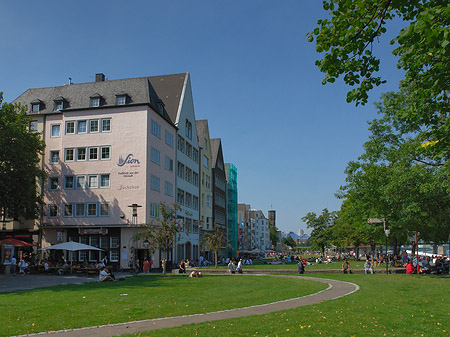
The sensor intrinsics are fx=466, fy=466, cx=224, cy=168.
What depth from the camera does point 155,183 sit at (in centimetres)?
5216

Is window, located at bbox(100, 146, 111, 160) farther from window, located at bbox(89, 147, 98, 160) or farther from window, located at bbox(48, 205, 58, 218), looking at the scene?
window, located at bbox(48, 205, 58, 218)

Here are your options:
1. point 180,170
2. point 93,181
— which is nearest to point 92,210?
point 93,181

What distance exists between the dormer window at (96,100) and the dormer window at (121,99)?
1.95 m

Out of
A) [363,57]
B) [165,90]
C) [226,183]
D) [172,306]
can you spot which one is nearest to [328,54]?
[363,57]

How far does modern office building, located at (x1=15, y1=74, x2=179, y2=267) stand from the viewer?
49219mm

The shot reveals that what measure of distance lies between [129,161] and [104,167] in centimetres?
289

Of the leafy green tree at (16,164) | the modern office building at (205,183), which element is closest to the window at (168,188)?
the leafy green tree at (16,164)

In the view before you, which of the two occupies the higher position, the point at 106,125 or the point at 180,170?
the point at 106,125

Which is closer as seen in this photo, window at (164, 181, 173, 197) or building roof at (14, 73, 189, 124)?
building roof at (14, 73, 189, 124)

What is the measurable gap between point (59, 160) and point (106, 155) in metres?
5.63

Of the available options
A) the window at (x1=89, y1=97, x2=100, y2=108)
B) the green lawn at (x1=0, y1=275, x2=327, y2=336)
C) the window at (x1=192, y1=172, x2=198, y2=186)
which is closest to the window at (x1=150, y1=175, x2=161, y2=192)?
the window at (x1=89, y1=97, x2=100, y2=108)

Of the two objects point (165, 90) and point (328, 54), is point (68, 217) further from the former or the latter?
point (328, 54)

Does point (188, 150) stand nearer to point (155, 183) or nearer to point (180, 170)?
point (180, 170)

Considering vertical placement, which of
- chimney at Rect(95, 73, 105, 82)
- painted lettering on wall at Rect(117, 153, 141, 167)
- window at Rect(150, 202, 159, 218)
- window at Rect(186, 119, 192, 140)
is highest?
chimney at Rect(95, 73, 105, 82)
